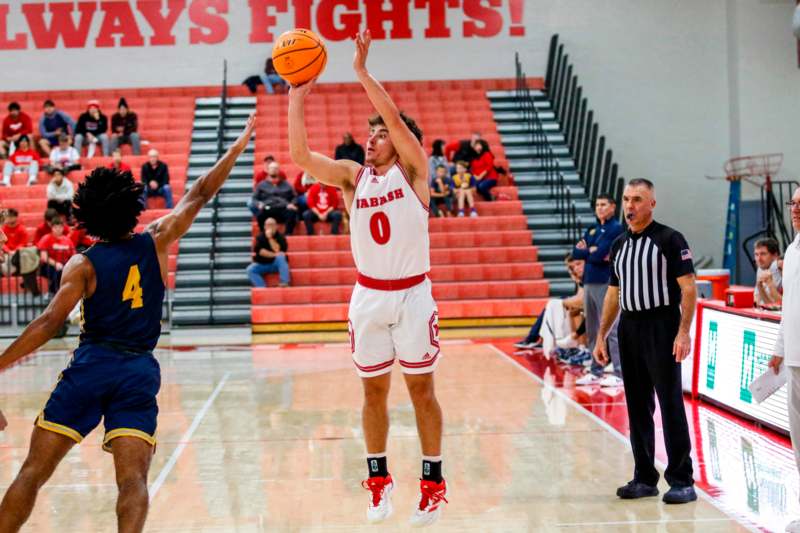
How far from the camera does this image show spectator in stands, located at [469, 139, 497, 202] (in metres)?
18.5

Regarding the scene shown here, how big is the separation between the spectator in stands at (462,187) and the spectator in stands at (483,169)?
0.49 metres

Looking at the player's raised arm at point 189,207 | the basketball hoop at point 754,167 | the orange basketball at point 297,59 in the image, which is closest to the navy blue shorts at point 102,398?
the player's raised arm at point 189,207

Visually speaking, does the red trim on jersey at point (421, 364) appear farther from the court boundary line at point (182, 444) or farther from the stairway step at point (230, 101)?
→ the stairway step at point (230, 101)

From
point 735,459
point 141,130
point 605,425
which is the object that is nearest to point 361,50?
point 735,459

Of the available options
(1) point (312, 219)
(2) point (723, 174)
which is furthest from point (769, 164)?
(1) point (312, 219)

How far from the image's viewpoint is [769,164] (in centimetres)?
2052

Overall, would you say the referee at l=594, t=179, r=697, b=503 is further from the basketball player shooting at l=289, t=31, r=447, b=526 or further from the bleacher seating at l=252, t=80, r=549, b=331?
the bleacher seating at l=252, t=80, r=549, b=331

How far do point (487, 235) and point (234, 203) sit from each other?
16.6 feet

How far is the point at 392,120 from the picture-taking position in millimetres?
4809

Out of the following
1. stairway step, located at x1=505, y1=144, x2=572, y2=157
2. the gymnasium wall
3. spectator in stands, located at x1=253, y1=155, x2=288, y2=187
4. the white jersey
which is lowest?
the white jersey

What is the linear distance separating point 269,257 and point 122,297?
40.7 ft

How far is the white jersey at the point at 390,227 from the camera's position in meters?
4.89

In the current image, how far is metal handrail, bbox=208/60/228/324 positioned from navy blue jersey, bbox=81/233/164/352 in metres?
11.9

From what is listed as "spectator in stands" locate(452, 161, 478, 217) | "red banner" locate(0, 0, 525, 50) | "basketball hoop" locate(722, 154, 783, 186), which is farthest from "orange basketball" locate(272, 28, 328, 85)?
"red banner" locate(0, 0, 525, 50)
